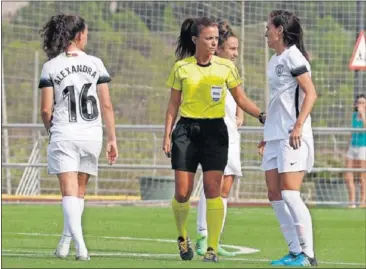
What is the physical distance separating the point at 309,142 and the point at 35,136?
44.1 feet

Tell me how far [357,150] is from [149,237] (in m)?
8.08

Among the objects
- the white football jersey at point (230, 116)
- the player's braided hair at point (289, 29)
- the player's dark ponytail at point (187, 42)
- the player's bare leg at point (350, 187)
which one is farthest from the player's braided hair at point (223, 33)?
the player's bare leg at point (350, 187)

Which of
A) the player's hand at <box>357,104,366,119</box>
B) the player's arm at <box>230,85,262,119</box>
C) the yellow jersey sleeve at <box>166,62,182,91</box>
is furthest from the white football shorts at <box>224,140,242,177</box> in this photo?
the player's hand at <box>357,104,366,119</box>

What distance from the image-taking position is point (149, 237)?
13766 mm

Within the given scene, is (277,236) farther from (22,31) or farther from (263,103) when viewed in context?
(22,31)

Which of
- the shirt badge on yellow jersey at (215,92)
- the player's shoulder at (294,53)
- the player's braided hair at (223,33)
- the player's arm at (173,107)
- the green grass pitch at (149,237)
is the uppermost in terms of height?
the player's braided hair at (223,33)

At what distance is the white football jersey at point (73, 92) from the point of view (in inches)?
396

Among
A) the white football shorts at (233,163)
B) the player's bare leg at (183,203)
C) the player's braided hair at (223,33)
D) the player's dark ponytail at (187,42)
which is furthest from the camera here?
the white football shorts at (233,163)

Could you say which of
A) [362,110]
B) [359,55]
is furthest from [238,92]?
[359,55]

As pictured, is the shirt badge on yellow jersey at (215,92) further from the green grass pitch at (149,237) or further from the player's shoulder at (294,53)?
the green grass pitch at (149,237)

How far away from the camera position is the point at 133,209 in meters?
19.2

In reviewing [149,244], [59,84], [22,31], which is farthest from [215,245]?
[22,31]

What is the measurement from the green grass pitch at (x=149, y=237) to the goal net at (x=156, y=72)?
2961mm

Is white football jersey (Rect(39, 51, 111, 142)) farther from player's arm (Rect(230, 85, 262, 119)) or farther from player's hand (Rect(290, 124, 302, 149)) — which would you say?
player's hand (Rect(290, 124, 302, 149))
